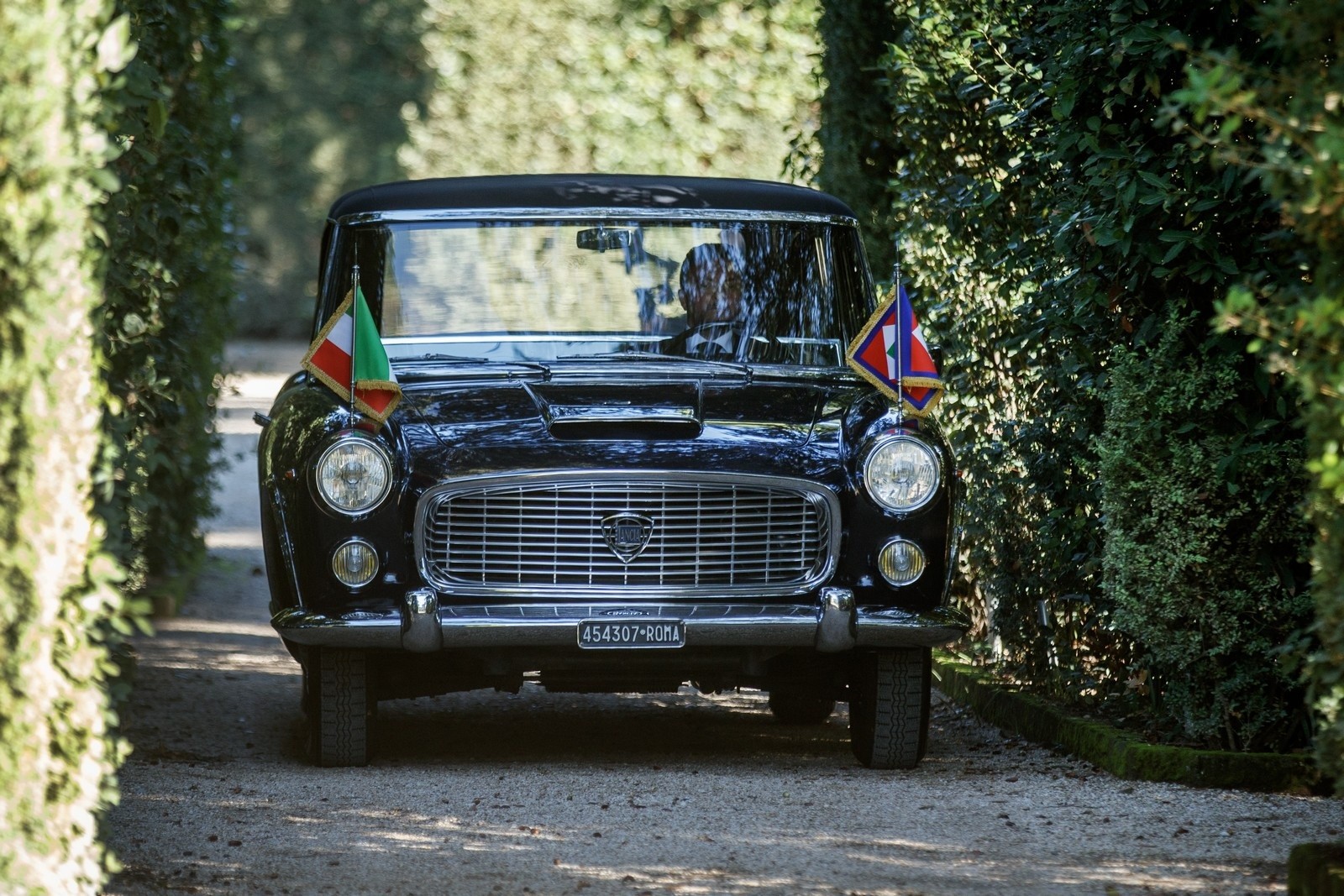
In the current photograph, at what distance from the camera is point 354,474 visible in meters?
5.98

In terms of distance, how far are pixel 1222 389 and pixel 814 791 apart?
1857 mm

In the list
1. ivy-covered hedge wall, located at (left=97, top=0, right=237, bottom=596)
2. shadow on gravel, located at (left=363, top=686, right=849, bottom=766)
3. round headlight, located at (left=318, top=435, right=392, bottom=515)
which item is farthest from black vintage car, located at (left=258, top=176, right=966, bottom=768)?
ivy-covered hedge wall, located at (left=97, top=0, right=237, bottom=596)

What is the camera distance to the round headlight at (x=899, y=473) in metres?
6.14

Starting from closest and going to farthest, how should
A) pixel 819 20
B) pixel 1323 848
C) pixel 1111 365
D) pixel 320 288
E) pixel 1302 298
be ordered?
pixel 1302 298, pixel 1323 848, pixel 1111 365, pixel 320 288, pixel 819 20

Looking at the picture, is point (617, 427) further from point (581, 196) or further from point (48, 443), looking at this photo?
point (48, 443)

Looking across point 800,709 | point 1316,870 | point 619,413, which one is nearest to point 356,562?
point 619,413

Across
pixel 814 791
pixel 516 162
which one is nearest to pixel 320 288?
pixel 814 791

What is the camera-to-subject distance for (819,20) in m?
10.6

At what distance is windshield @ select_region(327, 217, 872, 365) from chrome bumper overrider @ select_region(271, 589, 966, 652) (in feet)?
4.39

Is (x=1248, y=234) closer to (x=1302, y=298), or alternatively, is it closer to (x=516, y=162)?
(x=1302, y=298)

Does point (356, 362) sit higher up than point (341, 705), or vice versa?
point (356, 362)

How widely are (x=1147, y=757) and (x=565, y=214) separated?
3.06m

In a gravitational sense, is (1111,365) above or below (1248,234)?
below

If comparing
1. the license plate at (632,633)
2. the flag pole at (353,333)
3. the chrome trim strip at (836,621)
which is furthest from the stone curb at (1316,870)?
the flag pole at (353,333)
